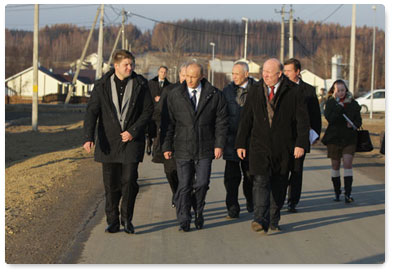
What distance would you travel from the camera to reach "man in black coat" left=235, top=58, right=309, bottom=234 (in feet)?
24.2

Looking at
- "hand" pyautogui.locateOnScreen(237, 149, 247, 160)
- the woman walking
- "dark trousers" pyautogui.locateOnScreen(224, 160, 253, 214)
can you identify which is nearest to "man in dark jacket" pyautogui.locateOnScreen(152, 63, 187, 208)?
"dark trousers" pyautogui.locateOnScreen(224, 160, 253, 214)

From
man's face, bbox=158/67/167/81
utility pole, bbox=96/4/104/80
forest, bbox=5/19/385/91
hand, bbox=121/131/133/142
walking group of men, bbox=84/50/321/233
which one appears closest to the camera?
hand, bbox=121/131/133/142

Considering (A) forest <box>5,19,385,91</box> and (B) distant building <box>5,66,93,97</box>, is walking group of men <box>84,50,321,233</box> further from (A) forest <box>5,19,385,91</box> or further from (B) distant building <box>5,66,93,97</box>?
(B) distant building <box>5,66,93,97</box>

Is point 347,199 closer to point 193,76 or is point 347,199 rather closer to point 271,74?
point 271,74

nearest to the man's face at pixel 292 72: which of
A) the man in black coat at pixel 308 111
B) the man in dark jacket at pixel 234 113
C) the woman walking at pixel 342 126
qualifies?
the man in black coat at pixel 308 111

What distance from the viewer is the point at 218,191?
1046 cm

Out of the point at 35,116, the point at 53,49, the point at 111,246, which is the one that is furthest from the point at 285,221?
the point at 53,49

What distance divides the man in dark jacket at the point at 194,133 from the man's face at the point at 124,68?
62cm

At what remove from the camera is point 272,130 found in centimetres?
739

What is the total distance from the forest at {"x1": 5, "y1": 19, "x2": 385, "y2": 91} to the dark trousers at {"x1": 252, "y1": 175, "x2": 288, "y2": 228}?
2148 inches

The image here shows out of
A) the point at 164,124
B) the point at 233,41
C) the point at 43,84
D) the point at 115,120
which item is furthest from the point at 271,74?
the point at 43,84

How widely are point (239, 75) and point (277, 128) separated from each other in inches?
48.2

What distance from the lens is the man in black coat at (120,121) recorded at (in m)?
7.31

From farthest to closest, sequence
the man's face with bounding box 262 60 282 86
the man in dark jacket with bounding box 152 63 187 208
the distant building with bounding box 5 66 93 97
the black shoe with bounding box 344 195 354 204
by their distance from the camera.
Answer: the distant building with bounding box 5 66 93 97, the black shoe with bounding box 344 195 354 204, the man in dark jacket with bounding box 152 63 187 208, the man's face with bounding box 262 60 282 86
